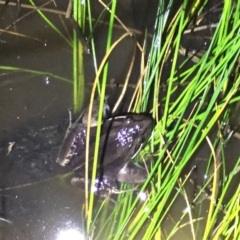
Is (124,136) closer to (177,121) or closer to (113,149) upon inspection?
(113,149)

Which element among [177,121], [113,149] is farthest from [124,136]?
[177,121]

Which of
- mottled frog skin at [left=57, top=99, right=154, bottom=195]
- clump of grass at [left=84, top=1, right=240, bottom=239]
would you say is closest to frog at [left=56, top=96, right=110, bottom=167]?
mottled frog skin at [left=57, top=99, right=154, bottom=195]

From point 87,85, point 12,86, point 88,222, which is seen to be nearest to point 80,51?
point 87,85

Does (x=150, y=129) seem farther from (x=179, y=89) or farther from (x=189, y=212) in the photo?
(x=189, y=212)

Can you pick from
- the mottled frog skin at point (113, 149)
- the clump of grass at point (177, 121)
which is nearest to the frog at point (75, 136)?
the mottled frog skin at point (113, 149)

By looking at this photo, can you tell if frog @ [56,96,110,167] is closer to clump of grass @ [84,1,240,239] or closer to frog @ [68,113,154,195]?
frog @ [68,113,154,195]

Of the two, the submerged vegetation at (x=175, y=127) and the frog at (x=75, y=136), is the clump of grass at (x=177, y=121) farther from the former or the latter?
the frog at (x=75, y=136)
